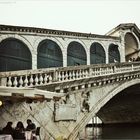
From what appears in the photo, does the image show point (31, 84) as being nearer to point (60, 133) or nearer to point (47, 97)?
point (47, 97)

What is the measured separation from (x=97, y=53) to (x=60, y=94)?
9.73m

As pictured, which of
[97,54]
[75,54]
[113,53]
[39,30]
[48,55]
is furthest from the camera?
[113,53]

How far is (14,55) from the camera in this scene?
1457 cm

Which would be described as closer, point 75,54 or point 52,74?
point 52,74

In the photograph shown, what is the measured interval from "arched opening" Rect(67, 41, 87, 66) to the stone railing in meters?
2.18

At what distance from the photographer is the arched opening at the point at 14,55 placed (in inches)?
555

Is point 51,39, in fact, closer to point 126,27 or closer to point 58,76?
point 58,76

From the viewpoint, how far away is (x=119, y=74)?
17.0m

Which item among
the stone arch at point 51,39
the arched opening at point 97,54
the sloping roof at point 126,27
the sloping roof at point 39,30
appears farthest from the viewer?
the sloping roof at point 126,27

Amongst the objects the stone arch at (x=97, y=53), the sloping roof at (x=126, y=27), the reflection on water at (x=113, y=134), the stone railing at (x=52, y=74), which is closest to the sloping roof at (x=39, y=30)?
the stone arch at (x=97, y=53)

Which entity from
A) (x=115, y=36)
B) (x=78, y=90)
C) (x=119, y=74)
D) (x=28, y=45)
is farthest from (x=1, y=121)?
(x=115, y=36)

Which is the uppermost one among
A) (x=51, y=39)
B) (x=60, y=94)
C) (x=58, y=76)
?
(x=51, y=39)

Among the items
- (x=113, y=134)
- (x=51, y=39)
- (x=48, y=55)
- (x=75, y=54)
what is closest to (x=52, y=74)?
(x=48, y=55)

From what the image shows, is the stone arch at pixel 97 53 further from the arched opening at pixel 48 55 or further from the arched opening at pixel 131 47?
the arched opening at pixel 131 47
